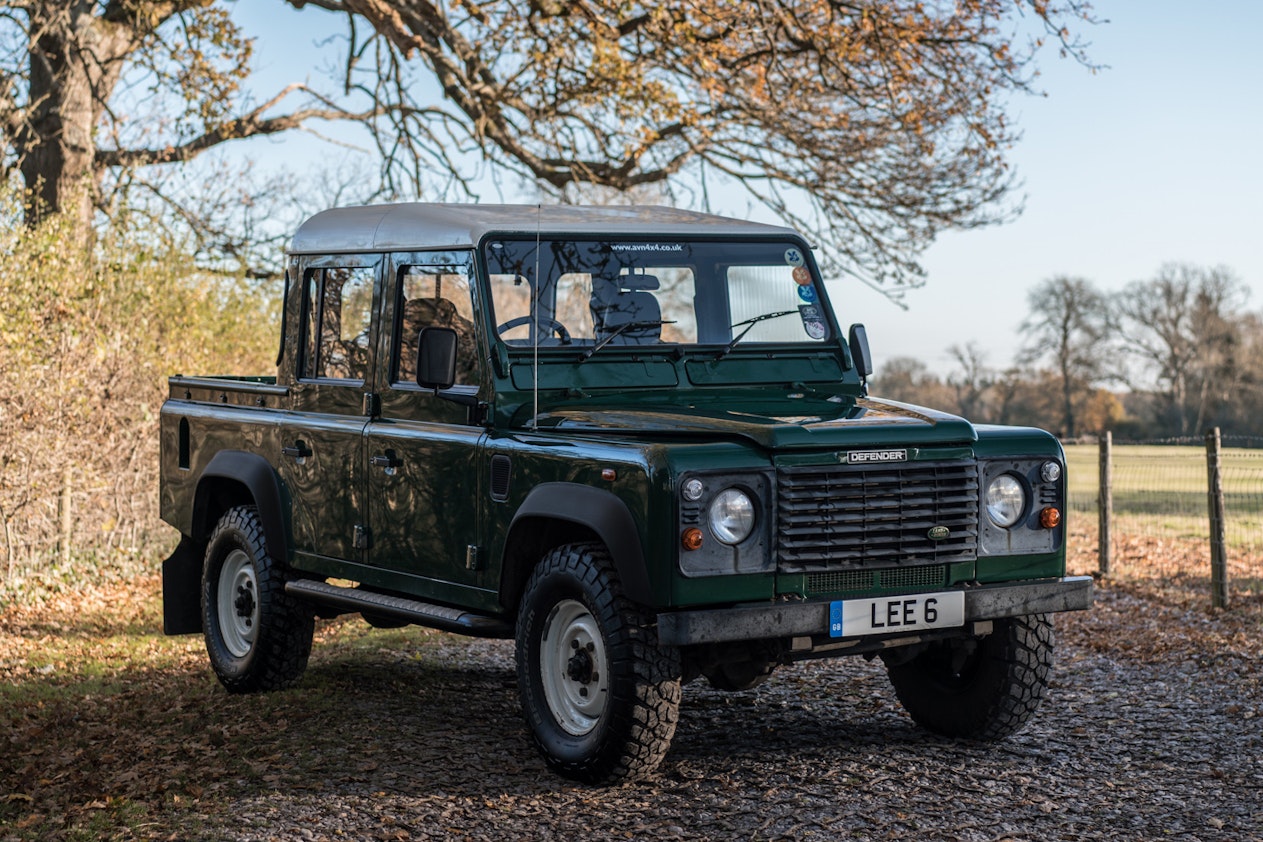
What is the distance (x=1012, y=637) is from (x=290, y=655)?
12.8ft

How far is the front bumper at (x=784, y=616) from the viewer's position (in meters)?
5.15

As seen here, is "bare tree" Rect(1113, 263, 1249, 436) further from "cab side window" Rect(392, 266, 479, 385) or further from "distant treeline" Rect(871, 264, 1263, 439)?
"cab side window" Rect(392, 266, 479, 385)

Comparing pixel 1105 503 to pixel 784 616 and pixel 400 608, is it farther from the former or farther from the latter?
pixel 784 616

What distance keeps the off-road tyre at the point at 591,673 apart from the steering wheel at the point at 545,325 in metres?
1.16

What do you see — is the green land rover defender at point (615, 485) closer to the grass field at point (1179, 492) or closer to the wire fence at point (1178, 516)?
the grass field at point (1179, 492)

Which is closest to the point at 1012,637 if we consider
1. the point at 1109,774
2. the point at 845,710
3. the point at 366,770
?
the point at 1109,774

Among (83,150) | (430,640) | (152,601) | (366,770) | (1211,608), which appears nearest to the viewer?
(366,770)

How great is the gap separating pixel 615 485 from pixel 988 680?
2.13 m

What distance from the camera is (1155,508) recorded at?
65.2 feet

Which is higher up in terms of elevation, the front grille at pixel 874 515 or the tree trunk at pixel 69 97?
the tree trunk at pixel 69 97

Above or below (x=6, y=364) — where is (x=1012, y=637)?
below

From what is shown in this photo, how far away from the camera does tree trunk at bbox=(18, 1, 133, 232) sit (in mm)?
Result: 17547

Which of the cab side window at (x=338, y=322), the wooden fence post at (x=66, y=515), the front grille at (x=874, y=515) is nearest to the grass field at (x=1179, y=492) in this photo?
the front grille at (x=874, y=515)

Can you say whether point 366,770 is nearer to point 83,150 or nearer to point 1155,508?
point 83,150
